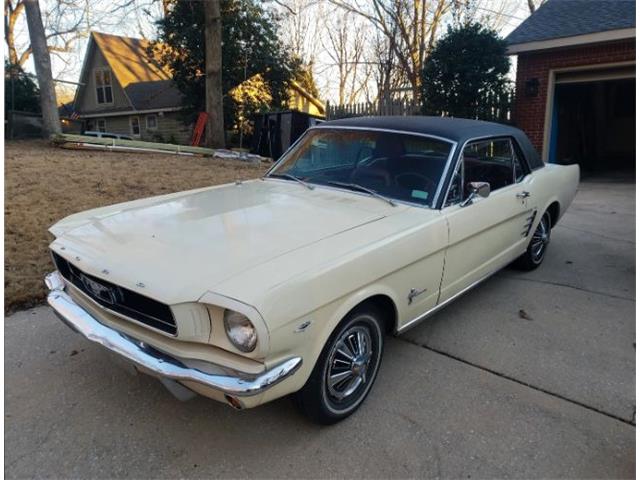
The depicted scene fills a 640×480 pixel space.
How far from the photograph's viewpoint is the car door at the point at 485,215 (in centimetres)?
336

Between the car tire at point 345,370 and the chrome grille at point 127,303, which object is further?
the car tire at point 345,370

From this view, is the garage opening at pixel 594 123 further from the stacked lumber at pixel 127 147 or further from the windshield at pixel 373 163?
the windshield at pixel 373 163

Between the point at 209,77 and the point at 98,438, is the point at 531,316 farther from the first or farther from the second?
the point at 209,77

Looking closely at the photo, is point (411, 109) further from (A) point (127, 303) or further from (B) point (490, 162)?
(A) point (127, 303)

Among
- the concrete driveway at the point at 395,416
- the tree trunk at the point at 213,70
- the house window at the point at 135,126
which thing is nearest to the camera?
the concrete driveway at the point at 395,416

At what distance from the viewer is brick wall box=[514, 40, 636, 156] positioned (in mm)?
10352

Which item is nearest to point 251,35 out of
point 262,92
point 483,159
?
point 262,92

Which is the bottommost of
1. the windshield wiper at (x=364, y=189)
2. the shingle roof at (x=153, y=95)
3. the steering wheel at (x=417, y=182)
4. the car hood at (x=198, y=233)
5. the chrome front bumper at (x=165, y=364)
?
the chrome front bumper at (x=165, y=364)

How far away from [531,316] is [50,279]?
357 centimetres

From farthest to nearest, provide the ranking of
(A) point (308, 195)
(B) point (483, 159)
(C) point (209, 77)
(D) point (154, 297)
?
(C) point (209, 77) → (B) point (483, 159) → (A) point (308, 195) → (D) point (154, 297)

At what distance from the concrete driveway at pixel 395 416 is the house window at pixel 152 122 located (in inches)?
941

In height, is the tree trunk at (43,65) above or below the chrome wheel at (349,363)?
above

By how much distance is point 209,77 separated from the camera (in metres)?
14.4

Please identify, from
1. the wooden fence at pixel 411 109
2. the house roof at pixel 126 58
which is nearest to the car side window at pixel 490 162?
the wooden fence at pixel 411 109
